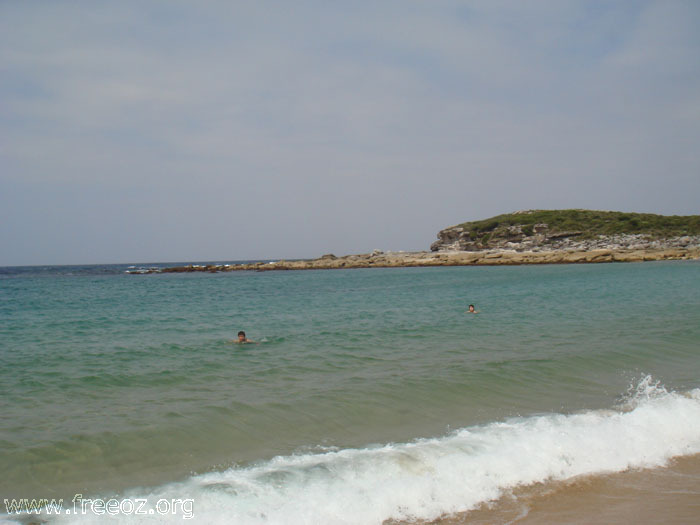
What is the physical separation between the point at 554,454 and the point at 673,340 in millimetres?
9399

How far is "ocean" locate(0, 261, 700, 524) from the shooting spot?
5125mm

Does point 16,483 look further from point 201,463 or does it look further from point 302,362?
point 302,362

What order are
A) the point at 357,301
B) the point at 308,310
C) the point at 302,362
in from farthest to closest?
the point at 357,301
the point at 308,310
the point at 302,362

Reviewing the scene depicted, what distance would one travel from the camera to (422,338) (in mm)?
14133

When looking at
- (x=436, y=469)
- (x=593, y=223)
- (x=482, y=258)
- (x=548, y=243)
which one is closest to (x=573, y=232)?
(x=548, y=243)

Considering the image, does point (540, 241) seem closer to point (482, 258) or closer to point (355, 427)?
point (482, 258)

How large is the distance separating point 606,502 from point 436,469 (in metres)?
1.77

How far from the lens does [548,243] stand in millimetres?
88750

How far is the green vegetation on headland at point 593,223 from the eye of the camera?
281 ft

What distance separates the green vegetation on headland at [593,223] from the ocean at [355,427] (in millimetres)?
81745

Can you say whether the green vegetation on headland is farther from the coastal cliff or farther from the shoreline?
the shoreline

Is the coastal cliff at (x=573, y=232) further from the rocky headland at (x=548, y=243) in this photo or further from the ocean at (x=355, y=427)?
the ocean at (x=355, y=427)

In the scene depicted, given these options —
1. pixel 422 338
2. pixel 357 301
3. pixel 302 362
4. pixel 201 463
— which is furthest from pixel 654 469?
pixel 357 301

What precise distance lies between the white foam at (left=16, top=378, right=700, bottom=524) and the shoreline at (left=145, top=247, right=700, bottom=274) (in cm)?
6725
